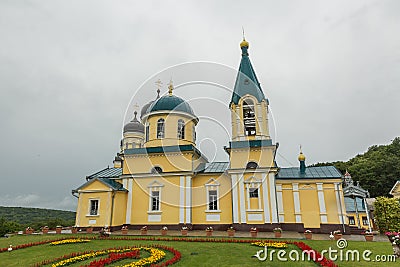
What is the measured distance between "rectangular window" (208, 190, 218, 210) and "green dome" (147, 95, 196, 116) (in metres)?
7.23

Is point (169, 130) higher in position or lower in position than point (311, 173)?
higher

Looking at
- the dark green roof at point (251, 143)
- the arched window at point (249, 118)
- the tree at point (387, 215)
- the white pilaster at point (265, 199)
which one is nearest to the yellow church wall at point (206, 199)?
the white pilaster at point (265, 199)

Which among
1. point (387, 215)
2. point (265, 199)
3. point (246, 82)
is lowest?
point (387, 215)

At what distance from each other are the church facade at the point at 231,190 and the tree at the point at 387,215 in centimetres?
275

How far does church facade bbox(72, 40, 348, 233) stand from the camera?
59.8 feet

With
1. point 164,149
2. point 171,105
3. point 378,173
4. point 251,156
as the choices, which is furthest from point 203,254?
point 378,173

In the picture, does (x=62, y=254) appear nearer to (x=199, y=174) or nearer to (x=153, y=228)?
(x=153, y=228)

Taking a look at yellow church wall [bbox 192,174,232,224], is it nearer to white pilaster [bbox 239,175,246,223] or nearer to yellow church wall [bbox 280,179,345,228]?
white pilaster [bbox 239,175,246,223]

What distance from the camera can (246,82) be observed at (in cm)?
2070

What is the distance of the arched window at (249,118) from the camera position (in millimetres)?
19500

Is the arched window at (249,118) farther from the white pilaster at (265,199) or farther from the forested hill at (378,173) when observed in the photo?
the forested hill at (378,173)

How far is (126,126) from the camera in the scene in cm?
3400

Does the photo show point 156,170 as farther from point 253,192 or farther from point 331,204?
point 331,204

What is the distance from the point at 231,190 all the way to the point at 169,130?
6976mm
